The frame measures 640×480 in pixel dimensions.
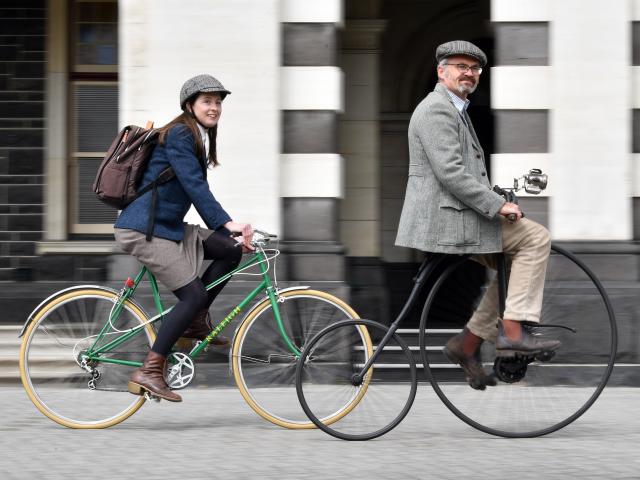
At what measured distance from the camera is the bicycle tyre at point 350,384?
6277 mm

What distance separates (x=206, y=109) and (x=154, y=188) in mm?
508

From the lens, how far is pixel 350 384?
638cm

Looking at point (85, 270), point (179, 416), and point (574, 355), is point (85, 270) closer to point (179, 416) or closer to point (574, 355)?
point (179, 416)

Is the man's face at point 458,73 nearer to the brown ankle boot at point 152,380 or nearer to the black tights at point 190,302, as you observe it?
the black tights at point 190,302

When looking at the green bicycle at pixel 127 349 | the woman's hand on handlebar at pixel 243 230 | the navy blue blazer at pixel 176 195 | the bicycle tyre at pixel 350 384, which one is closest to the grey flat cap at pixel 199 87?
the navy blue blazer at pixel 176 195

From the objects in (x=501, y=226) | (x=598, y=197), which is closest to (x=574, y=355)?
(x=501, y=226)

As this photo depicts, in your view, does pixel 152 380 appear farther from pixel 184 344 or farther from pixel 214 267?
pixel 214 267

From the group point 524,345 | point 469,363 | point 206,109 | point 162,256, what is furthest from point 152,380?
point 524,345

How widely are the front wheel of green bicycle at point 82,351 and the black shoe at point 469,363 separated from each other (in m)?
1.63

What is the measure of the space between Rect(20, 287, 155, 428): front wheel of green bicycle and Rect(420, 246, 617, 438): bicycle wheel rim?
1668 millimetres

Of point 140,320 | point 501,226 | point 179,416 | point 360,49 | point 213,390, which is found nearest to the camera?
point 501,226

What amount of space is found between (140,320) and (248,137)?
92.5 inches

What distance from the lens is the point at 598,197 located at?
8562 mm

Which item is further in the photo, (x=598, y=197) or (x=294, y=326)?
(x=598, y=197)
